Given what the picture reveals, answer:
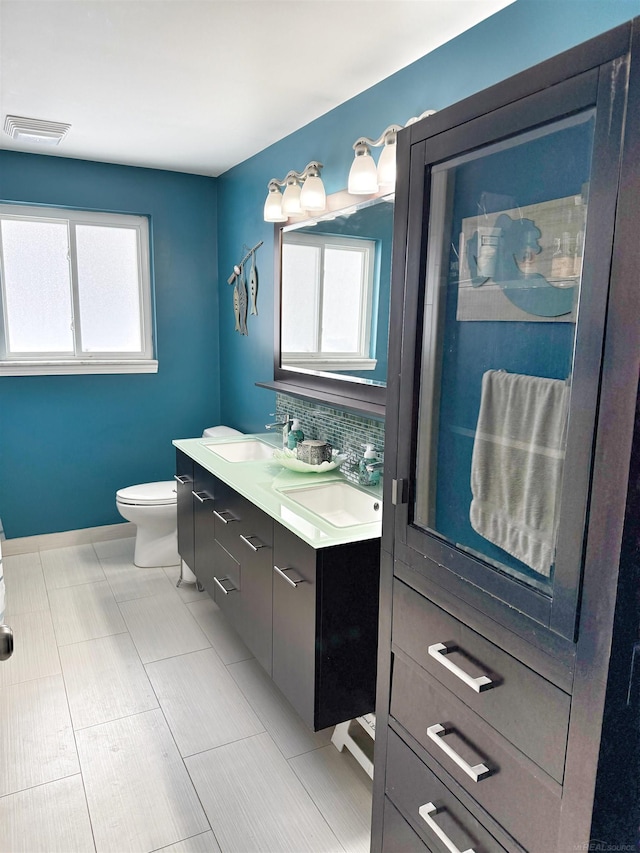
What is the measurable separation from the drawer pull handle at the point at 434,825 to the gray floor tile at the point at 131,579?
2.26m

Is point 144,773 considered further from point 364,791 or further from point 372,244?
point 372,244

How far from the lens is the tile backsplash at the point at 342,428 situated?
7.72 feet

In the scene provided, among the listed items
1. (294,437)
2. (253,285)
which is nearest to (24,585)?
(294,437)

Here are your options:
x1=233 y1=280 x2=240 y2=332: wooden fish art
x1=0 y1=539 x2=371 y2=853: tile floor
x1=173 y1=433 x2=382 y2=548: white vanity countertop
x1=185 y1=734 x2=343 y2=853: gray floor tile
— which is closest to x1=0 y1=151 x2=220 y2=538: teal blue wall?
x1=233 y1=280 x2=240 y2=332: wooden fish art

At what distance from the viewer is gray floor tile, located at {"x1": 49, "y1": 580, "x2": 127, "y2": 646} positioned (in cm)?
273

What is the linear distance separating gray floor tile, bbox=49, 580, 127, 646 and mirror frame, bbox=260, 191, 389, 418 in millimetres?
1421

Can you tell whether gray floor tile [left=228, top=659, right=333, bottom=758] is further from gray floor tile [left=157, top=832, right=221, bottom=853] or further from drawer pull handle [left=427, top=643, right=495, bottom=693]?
drawer pull handle [left=427, top=643, right=495, bottom=693]

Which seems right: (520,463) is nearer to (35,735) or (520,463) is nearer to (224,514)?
(224,514)

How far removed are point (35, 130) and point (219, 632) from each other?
8.62ft

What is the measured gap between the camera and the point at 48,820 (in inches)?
67.3

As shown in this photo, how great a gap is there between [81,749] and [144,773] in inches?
10.7

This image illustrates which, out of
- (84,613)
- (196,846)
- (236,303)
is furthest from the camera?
(236,303)

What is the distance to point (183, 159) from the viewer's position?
338 centimetres

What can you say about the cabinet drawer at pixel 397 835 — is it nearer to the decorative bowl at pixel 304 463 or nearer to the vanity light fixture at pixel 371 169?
the decorative bowl at pixel 304 463
